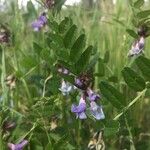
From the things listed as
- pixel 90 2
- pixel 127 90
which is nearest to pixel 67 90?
pixel 127 90

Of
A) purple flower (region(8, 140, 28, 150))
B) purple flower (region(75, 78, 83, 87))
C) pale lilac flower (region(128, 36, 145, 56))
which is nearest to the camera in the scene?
purple flower (region(75, 78, 83, 87))

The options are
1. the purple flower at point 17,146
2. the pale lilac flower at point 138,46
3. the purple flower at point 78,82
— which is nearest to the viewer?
the purple flower at point 78,82

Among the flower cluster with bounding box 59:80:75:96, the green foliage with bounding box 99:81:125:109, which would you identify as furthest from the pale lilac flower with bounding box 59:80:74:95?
the green foliage with bounding box 99:81:125:109

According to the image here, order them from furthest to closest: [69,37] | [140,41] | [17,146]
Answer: [140,41] < [17,146] < [69,37]

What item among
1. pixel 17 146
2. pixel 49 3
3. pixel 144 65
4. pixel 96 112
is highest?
pixel 49 3

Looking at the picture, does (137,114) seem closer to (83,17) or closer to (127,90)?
(127,90)

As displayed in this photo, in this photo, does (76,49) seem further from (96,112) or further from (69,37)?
(96,112)

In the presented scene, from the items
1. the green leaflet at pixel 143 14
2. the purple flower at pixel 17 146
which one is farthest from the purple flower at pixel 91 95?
the green leaflet at pixel 143 14

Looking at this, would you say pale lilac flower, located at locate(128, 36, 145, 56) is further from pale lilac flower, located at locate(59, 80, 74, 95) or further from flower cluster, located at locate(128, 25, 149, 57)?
pale lilac flower, located at locate(59, 80, 74, 95)

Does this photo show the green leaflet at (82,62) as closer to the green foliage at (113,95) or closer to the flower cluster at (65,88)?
the green foliage at (113,95)

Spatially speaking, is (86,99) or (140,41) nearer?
(86,99)

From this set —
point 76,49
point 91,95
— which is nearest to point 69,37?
point 76,49
